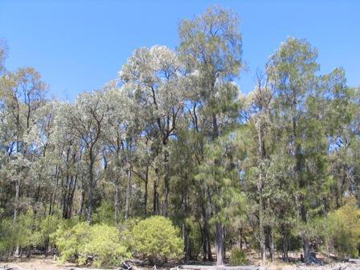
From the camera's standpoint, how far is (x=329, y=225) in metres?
22.7

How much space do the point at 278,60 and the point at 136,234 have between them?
17049mm

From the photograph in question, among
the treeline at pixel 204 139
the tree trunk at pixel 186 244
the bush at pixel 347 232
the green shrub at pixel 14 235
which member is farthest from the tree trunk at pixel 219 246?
the green shrub at pixel 14 235

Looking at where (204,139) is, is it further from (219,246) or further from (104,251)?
(104,251)

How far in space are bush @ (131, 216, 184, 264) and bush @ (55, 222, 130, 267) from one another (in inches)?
45.3

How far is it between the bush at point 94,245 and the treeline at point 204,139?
141 inches

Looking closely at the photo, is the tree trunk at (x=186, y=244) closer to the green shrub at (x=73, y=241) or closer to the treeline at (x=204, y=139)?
the treeline at (x=204, y=139)

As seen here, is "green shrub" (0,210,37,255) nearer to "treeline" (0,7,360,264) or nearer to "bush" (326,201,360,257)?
"treeline" (0,7,360,264)

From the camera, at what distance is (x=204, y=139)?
24016 mm

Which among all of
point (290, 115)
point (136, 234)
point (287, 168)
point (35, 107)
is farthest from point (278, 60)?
point (35, 107)

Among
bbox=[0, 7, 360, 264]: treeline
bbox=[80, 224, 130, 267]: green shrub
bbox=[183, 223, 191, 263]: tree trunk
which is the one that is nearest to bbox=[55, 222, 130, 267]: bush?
bbox=[80, 224, 130, 267]: green shrub

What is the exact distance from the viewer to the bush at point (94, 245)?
1783cm

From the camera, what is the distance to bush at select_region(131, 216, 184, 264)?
19.8 m

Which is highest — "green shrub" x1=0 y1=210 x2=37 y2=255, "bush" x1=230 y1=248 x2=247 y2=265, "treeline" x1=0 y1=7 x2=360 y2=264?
"treeline" x1=0 y1=7 x2=360 y2=264

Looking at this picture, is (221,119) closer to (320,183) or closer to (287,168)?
(287,168)
